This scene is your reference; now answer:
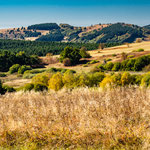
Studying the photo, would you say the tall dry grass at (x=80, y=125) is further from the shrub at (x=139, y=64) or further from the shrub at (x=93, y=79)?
the shrub at (x=139, y=64)

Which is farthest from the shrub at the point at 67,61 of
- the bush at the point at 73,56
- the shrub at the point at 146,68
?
the shrub at the point at 146,68

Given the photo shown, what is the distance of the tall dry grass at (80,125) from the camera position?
501 cm

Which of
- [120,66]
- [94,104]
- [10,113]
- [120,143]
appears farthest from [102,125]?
[120,66]

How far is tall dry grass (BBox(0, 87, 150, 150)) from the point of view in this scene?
5008mm

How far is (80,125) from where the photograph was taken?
5473mm

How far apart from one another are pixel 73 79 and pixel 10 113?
22.3 metres

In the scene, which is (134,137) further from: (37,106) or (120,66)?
(120,66)

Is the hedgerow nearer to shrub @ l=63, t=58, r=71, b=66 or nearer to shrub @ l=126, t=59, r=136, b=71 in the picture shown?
shrub @ l=126, t=59, r=136, b=71

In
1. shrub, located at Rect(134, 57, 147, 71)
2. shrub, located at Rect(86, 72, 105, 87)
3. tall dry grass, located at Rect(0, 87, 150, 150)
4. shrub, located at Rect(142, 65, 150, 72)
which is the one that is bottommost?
shrub, located at Rect(142, 65, 150, 72)

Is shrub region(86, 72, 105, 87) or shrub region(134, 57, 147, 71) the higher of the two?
shrub region(86, 72, 105, 87)

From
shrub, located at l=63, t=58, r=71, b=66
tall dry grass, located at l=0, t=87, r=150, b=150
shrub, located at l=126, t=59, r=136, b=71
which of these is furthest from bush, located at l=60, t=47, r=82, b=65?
tall dry grass, located at l=0, t=87, r=150, b=150

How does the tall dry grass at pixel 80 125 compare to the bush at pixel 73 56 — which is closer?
the tall dry grass at pixel 80 125

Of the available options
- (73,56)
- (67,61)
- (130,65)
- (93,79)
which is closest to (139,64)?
(130,65)

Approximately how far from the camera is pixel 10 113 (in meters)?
6.55
